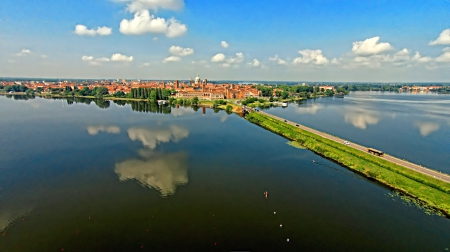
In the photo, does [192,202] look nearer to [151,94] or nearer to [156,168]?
[156,168]

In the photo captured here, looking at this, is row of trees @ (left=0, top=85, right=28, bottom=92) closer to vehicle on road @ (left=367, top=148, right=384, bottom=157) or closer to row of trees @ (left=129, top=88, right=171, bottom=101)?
row of trees @ (left=129, top=88, right=171, bottom=101)

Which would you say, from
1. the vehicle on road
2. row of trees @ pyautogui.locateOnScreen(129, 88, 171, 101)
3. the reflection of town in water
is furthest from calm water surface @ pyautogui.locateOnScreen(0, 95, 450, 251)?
row of trees @ pyautogui.locateOnScreen(129, 88, 171, 101)

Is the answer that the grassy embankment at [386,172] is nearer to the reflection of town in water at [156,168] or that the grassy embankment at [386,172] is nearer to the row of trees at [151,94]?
the reflection of town in water at [156,168]

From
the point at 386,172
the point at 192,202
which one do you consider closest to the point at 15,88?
the point at 192,202

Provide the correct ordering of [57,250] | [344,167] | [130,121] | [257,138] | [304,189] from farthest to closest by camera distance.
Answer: [130,121]
[257,138]
[344,167]
[304,189]
[57,250]

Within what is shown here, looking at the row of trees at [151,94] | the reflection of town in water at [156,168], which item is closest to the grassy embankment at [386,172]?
the reflection of town in water at [156,168]

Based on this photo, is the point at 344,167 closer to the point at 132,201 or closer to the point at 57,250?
the point at 132,201

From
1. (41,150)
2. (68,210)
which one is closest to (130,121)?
(41,150)
